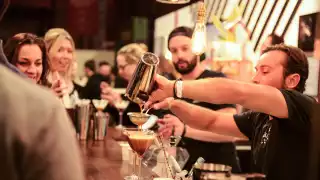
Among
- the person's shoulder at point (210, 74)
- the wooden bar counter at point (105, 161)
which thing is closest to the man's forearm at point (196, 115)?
the wooden bar counter at point (105, 161)

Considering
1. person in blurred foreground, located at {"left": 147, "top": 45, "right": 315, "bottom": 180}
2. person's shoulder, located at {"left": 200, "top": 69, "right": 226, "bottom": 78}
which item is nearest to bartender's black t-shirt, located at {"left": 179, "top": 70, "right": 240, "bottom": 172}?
person's shoulder, located at {"left": 200, "top": 69, "right": 226, "bottom": 78}

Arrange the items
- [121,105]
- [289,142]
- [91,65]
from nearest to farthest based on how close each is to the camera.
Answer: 1. [289,142]
2. [121,105]
3. [91,65]

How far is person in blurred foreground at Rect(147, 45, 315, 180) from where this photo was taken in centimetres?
195

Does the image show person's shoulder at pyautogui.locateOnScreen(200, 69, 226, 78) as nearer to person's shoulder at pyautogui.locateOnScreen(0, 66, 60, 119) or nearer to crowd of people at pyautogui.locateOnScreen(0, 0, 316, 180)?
crowd of people at pyautogui.locateOnScreen(0, 0, 316, 180)

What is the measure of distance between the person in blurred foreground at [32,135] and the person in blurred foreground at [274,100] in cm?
133

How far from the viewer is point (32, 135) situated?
0.64m

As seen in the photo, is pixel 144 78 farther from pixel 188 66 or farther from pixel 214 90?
pixel 188 66

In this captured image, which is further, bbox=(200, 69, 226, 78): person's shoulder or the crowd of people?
bbox=(200, 69, 226, 78): person's shoulder

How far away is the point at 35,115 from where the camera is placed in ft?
2.13

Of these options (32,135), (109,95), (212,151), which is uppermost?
(32,135)

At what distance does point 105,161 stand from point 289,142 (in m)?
1.07

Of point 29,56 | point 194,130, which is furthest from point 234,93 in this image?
point 29,56

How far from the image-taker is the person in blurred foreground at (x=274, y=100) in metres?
1.95

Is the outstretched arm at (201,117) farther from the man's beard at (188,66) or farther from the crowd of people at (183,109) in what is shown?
the man's beard at (188,66)
